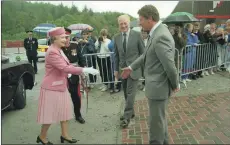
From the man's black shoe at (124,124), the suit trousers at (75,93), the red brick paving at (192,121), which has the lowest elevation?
the red brick paving at (192,121)

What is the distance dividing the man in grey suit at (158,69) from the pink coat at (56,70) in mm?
1061

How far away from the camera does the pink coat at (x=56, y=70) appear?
3820 millimetres

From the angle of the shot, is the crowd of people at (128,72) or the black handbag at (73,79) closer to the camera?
the crowd of people at (128,72)

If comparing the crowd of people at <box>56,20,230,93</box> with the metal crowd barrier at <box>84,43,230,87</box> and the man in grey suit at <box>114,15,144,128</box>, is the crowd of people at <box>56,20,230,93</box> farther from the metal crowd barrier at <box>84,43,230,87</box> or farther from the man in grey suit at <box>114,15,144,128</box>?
the man in grey suit at <box>114,15,144,128</box>

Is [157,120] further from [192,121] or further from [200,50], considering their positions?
[200,50]

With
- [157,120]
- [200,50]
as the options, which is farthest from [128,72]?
[200,50]

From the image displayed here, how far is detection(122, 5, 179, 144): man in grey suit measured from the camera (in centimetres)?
316

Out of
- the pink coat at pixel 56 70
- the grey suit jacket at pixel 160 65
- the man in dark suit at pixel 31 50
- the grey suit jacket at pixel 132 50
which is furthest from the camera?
the man in dark suit at pixel 31 50

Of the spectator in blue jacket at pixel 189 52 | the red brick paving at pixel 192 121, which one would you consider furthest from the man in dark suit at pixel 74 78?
the spectator in blue jacket at pixel 189 52

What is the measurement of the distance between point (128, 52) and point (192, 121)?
168cm

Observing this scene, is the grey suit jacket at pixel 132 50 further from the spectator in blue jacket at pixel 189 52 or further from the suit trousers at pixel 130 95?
the spectator in blue jacket at pixel 189 52

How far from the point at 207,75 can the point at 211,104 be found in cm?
341

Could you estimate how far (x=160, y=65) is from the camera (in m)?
3.28

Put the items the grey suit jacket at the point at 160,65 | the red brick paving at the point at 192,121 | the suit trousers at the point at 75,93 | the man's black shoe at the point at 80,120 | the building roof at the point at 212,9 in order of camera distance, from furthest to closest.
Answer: the building roof at the point at 212,9 < the man's black shoe at the point at 80,120 < the suit trousers at the point at 75,93 < the red brick paving at the point at 192,121 < the grey suit jacket at the point at 160,65
